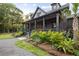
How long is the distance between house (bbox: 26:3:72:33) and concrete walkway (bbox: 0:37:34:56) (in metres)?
0.54

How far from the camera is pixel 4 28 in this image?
215 inches

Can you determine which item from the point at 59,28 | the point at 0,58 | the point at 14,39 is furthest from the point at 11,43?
the point at 59,28

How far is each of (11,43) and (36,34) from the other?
67 centimetres

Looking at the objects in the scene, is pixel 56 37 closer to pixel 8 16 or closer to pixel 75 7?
pixel 75 7

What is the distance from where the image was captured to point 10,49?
18.0 ft

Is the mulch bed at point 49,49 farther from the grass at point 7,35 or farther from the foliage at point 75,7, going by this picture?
the foliage at point 75,7

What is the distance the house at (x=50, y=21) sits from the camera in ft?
18.9

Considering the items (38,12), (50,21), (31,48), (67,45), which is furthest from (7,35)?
(67,45)

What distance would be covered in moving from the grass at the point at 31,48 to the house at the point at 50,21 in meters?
0.35

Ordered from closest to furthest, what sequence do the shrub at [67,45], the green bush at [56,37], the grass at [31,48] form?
the grass at [31,48]
the shrub at [67,45]
the green bush at [56,37]

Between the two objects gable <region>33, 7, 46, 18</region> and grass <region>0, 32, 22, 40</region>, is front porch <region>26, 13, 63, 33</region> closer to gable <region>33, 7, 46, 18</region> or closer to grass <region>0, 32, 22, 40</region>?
gable <region>33, 7, 46, 18</region>

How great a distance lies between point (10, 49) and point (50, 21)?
124cm

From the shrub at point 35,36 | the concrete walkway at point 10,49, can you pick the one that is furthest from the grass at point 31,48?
the shrub at point 35,36

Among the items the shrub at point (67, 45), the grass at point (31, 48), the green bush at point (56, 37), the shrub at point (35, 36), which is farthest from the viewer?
the shrub at point (35, 36)
